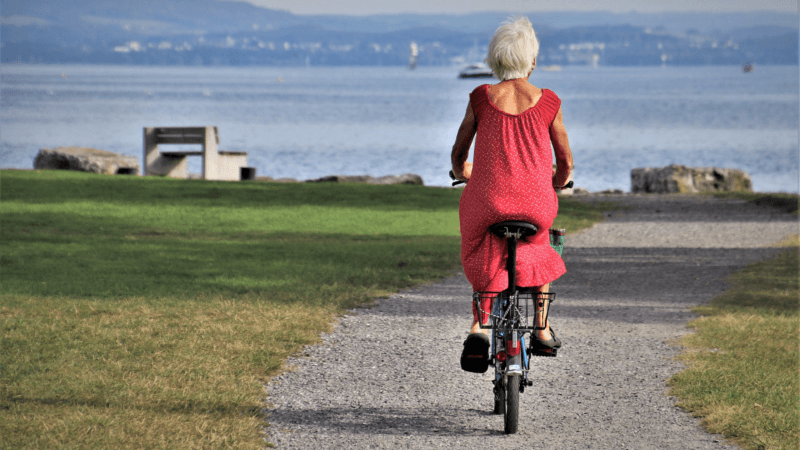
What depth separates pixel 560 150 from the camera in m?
4.60

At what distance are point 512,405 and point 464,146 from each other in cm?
143

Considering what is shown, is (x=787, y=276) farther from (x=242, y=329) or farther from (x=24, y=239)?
(x=24, y=239)

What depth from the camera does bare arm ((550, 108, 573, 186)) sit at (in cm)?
452

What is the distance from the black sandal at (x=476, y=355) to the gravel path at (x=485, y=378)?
1.39 ft

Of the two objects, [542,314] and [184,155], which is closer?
[542,314]

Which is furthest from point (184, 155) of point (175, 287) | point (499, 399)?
point (499, 399)

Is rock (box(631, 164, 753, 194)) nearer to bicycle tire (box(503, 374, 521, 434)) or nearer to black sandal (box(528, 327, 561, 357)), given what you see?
black sandal (box(528, 327, 561, 357))

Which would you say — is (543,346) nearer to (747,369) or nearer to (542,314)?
(542,314)

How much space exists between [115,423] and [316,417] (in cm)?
112

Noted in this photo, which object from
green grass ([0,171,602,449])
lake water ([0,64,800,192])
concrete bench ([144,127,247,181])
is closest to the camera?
green grass ([0,171,602,449])

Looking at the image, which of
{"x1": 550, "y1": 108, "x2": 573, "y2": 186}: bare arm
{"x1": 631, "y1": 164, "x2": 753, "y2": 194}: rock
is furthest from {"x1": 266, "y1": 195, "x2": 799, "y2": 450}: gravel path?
{"x1": 631, "y1": 164, "x2": 753, "y2": 194}: rock

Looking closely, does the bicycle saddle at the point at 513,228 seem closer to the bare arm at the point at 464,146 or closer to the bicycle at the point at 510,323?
the bicycle at the point at 510,323

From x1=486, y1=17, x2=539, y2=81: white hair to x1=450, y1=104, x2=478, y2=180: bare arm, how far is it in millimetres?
286

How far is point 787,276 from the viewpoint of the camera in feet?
33.5
